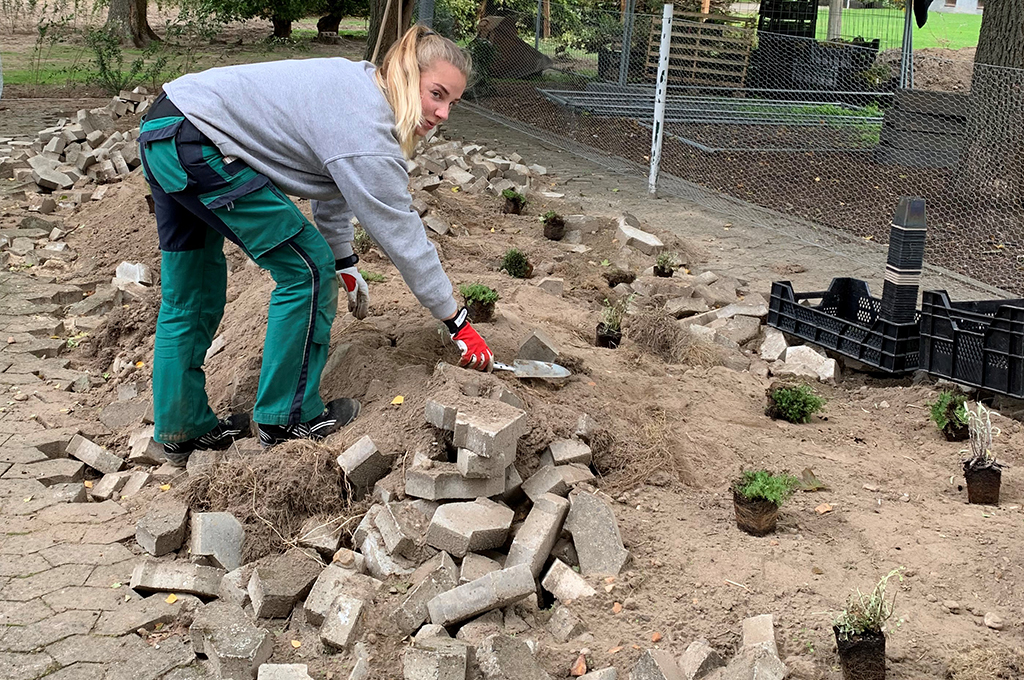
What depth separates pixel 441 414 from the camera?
374cm

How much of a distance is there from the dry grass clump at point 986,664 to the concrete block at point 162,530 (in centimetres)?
277

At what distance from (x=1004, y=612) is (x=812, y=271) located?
4897 mm

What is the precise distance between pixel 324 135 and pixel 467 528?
1570 mm

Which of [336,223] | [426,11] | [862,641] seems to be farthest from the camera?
[426,11]

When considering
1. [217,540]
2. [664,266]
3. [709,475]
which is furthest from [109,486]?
[664,266]

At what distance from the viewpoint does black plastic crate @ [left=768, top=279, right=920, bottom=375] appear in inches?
213

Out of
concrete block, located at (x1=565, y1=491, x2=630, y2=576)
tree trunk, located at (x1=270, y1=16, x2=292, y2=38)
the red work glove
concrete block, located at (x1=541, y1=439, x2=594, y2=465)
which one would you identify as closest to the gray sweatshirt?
the red work glove

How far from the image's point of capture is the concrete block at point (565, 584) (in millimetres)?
3343

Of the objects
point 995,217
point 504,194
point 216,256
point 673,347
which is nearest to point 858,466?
point 673,347

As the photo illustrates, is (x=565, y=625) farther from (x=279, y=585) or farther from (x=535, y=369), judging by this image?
(x=535, y=369)

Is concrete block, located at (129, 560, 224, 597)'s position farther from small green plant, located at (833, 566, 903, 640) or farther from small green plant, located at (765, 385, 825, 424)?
small green plant, located at (765, 385, 825, 424)

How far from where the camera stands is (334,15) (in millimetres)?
22875

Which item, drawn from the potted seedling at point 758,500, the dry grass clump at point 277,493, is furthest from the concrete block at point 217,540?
the potted seedling at point 758,500

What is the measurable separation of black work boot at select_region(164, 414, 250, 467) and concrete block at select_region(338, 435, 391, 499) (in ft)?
2.90
